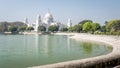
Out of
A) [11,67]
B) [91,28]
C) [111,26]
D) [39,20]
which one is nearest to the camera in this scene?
[11,67]

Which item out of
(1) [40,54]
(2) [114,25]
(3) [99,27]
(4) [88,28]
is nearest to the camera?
(1) [40,54]

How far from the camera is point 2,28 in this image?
171500mm

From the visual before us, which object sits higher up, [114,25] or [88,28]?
[114,25]

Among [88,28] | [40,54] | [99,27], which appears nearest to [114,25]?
[88,28]

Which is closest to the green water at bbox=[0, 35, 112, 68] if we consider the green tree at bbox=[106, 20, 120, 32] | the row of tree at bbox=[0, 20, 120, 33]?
the row of tree at bbox=[0, 20, 120, 33]

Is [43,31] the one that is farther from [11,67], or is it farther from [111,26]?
[11,67]

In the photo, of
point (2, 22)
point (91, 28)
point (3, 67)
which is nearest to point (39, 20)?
point (2, 22)

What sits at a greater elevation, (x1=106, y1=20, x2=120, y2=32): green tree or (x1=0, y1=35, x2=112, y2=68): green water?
(x1=106, y1=20, x2=120, y2=32): green tree

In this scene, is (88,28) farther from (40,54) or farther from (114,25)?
(40,54)

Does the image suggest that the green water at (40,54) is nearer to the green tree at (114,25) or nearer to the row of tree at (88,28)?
the row of tree at (88,28)

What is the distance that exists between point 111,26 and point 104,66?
7989 centimetres

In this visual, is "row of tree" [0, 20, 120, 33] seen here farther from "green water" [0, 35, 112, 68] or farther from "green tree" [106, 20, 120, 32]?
"green water" [0, 35, 112, 68]

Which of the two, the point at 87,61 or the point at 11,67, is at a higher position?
the point at 87,61

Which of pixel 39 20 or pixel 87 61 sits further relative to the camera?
pixel 39 20
